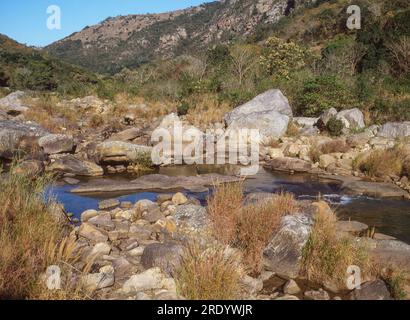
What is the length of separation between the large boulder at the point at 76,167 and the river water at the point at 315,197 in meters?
0.60

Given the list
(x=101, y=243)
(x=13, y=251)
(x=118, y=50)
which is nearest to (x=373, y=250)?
(x=101, y=243)

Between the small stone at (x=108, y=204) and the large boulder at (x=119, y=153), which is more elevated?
the large boulder at (x=119, y=153)

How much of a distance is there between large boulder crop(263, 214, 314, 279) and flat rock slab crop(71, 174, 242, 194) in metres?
3.60

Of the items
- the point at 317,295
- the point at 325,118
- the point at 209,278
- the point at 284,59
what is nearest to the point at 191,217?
the point at 317,295

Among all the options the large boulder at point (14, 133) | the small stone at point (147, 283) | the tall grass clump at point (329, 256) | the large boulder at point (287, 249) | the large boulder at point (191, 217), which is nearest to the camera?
the small stone at point (147, 283)

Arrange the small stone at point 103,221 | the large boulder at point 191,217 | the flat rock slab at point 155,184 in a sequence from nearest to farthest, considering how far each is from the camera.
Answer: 1. the large boulder at point 191,217
2. the small stone at point 103,221
3. the flat rock slab at point 155,184

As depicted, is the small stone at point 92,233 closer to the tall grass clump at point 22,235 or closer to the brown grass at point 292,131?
the tall grass clump at point 22,235

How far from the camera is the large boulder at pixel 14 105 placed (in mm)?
17000

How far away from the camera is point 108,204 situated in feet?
23.7

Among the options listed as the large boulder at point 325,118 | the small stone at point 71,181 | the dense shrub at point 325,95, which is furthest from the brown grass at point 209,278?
the dense shrub at point 325,95

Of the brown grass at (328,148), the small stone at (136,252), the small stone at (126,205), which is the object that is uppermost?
the brown grass at (328,148)

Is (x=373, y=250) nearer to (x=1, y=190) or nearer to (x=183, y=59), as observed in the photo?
(x=1, y=190)

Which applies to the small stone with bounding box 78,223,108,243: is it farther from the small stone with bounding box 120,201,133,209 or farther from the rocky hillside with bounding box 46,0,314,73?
the rocky hillside with bounding box 46,0,314,73

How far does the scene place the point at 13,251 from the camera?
11.6 feet
